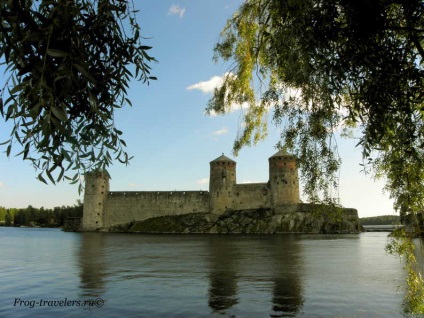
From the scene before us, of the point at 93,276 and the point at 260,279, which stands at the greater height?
the point at 260,279

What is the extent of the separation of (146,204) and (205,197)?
31.2 ft

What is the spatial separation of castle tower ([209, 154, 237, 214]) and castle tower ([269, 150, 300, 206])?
603cm

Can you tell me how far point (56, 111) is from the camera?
96.4 inches

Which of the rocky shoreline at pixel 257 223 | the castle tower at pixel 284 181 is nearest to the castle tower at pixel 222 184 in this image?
the rocky shoreline at pixel 257 223

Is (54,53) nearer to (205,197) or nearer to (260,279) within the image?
(260,279)

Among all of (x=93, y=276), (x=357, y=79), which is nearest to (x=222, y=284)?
(x=93, y=276)

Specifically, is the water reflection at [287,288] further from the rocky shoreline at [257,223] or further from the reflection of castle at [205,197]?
the reflection of castle at [205,197]

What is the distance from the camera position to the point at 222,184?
5319 centimetres

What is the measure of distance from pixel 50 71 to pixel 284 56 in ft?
10.6

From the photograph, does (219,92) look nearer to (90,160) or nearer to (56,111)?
(90,160)

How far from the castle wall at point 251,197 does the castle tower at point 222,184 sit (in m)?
0.86

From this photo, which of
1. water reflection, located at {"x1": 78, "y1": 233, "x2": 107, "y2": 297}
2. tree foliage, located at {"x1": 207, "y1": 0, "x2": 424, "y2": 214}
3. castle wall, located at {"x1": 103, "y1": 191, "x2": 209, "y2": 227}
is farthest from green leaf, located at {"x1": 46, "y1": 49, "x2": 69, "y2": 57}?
castle wall, located at {"x1": 103, "y1": 191, "x2": 209, "y2": 227}

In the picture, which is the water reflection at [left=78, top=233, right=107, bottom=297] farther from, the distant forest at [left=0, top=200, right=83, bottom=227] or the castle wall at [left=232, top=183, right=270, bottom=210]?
the distant forest at [left=0, top=200, right=83, bottom=227]

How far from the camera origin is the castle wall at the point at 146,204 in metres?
55.6
